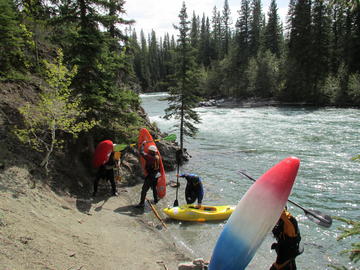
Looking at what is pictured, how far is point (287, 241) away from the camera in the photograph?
454 cm

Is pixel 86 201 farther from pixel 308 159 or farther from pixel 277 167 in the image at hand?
pixel 308 159

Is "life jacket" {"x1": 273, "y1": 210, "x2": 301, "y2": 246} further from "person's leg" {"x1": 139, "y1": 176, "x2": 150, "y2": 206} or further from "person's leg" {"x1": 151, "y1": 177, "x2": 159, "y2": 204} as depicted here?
"person's leg" {"x1": 151, "y1": 177, "x2": 159, "y2": 204}

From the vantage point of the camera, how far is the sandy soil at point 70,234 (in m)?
4.21

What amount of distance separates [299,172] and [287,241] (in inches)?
370

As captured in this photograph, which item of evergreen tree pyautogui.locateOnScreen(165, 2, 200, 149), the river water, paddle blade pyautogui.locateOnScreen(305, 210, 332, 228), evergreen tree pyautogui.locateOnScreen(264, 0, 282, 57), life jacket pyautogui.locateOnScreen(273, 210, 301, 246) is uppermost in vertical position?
evergreen tree pyautogui.locateOnScreen(264, 0, 282, 57)

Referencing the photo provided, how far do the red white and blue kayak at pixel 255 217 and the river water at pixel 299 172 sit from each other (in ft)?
5.91

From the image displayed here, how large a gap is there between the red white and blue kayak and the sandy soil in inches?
53.1

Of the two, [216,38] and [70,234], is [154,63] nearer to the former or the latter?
[216,38]

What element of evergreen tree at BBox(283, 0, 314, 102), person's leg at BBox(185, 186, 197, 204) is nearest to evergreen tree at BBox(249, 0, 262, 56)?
evergreen tree at BBox(283, 0, 314, 102)

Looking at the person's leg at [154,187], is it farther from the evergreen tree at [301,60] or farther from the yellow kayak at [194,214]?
the evergreen tree at [301,60]

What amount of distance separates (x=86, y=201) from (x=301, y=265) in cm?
592

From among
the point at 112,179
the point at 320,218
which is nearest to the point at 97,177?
the point at 112,179

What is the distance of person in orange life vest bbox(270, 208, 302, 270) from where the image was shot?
452 cm

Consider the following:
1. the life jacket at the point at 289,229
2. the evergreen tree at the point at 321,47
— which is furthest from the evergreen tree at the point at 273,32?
the life jacket at the point at 289,229
